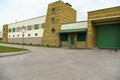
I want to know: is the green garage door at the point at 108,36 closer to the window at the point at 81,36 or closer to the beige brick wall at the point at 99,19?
the beige brick wall at the point at 99,19

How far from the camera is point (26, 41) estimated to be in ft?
134

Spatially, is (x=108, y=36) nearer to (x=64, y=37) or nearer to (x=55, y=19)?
(x=64, y=37)

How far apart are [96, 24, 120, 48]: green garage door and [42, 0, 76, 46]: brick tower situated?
9.98 m

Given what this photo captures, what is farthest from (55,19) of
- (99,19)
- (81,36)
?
(99,19)

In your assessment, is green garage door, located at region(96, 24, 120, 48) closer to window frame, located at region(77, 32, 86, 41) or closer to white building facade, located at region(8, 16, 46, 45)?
window frame, located at region(77, 32, 86, 41)

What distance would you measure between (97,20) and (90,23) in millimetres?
1450

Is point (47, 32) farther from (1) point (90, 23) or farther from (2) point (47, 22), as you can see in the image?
(1) point (90, 23)

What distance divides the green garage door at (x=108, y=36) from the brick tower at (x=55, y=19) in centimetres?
998

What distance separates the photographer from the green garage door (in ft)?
71.7

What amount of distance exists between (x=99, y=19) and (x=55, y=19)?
12.3 meters

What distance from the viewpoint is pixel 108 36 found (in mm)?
22812

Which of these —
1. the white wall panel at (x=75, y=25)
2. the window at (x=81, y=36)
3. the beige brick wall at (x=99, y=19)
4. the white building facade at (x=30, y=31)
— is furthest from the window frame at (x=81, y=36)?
the white building facade at (x=30, y=31)

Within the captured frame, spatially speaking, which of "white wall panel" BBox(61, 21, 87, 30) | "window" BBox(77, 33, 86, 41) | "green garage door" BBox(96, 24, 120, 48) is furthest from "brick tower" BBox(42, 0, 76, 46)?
"green garage door" BBox(96, 24, 120, 48)

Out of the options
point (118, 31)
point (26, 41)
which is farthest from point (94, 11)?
point (26, 41)
